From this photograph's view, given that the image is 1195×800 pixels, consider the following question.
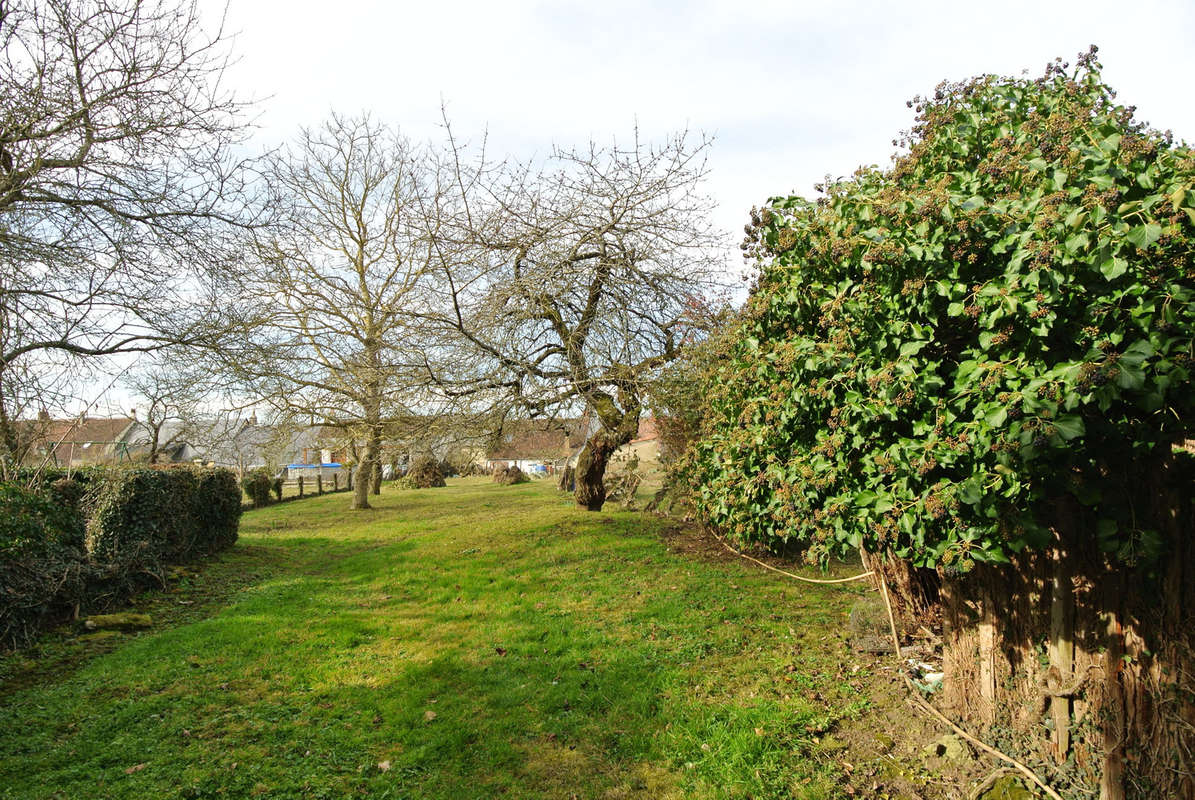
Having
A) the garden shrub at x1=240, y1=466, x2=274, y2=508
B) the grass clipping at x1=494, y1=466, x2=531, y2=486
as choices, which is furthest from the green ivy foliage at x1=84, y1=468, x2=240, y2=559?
the grass clipping at x1=494, y1=466, x2=531, y2=486

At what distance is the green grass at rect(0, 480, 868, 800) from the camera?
158 inches

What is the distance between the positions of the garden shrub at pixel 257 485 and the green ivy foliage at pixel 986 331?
20142mm

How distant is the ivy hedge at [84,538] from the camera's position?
639 cm

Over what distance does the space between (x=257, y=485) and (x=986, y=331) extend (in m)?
22.2

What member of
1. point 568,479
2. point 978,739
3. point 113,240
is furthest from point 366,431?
point 978,739

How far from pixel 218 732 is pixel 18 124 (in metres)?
5.92

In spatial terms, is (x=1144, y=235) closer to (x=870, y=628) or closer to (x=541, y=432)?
(x=870, y=628)

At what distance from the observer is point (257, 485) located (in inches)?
806

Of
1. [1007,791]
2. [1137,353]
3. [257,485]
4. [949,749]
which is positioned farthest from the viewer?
[257,485]

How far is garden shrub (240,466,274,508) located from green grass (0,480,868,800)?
11.8 meters

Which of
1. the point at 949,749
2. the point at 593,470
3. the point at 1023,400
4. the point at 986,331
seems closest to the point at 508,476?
the point at 593,470

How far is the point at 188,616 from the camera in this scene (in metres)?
7.87

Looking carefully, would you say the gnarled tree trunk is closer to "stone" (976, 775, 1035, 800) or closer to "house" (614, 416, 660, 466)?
"house" (614, 416, 660, 466)

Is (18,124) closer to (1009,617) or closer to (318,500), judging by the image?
(1009,617)
